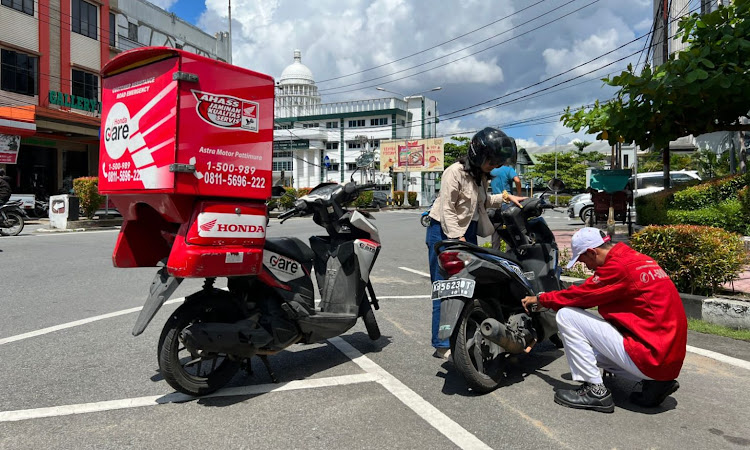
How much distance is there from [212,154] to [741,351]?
4.66m

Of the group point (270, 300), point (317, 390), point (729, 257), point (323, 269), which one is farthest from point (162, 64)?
point (729, 257)

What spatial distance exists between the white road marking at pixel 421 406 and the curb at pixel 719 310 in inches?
86.0

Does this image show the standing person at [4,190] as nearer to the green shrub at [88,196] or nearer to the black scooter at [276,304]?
the green shrub at [88,196]

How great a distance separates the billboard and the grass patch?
151 ft

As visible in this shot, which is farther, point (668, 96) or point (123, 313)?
point (668, 96)

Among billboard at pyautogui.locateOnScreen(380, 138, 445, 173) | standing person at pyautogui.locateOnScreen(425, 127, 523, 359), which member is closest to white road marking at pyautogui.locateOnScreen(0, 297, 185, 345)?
standing person at pyautogui.locateOnScreen(425, 127, 523, 359)

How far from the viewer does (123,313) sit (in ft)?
19.4

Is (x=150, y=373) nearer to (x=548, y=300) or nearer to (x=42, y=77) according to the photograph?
(x=548, y=300)

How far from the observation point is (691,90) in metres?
8.20

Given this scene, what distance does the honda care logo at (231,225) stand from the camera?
3.31 meters

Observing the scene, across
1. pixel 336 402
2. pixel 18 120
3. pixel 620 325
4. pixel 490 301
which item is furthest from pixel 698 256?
pixel 18 120

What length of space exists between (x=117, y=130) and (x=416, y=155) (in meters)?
50.7

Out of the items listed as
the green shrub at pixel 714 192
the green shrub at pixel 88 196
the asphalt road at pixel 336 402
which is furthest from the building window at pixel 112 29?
the green shrub at pixel 714 192

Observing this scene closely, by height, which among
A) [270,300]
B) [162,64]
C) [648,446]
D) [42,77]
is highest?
[42,77]
